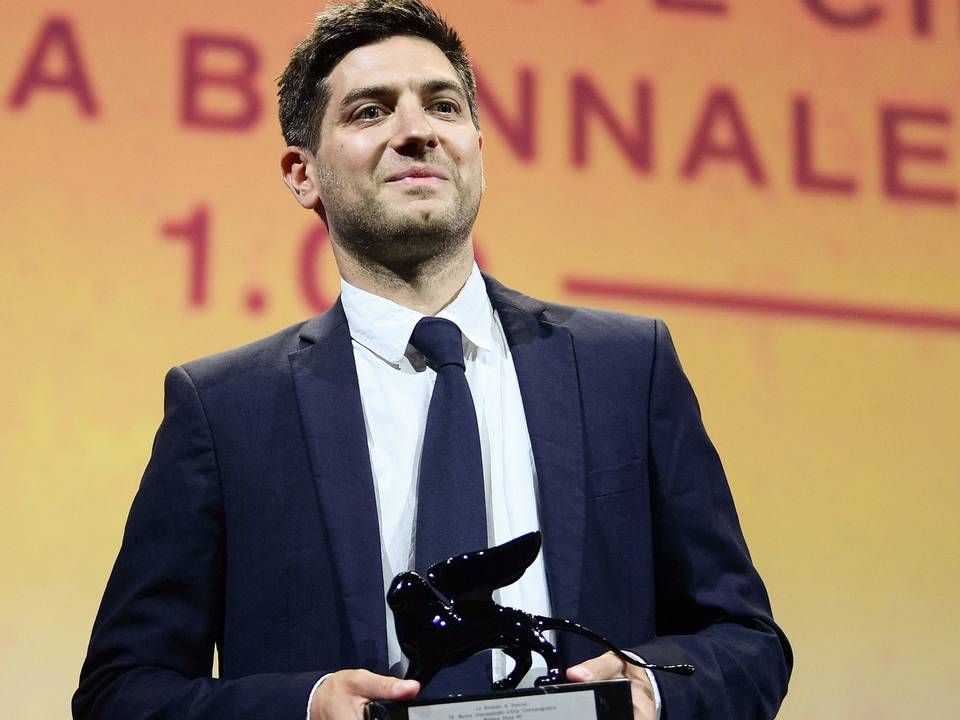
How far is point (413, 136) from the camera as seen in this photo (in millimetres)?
1537

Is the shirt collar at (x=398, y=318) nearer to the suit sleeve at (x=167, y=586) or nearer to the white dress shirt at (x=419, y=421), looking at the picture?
the white dress shirt at (x=419, y=421)

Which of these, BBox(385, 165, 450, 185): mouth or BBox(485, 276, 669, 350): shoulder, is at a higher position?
BBox(385, 165, 450, 185): mouth

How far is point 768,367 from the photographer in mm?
2260

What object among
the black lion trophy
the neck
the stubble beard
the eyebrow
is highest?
the eyebrow

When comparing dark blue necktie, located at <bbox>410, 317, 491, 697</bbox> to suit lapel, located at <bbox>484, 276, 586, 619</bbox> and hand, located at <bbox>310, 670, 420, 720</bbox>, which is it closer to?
suit lapel, located at <bbox>484, 276, 586, 619</bbox>

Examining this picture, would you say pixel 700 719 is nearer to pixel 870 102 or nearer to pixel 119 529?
pixel 119 529

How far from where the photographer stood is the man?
1.37 metres

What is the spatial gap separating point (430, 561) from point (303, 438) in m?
0.21

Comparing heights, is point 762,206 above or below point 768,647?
above

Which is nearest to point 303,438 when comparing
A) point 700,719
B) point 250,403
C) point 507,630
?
point 250,403

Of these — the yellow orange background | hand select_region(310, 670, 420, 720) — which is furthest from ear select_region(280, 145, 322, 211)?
hand select_region(310, 670, 420, 720)

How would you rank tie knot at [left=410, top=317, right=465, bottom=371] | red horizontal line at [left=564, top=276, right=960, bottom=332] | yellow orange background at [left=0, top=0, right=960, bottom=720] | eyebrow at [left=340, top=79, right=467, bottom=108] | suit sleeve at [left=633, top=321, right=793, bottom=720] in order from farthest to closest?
1. red horizontal line at [left=564, top=276, right=960, bottom=332]
2. yellow orange background at [left=0, top=0, right=960, bottom=720]
3. eyebrow at [left=340, top=79, right=467, bottom=108]
4. tie knot at [left=410, top=317, right=465, bottom=371]
5. suit sleeve at [left=633, top=321, right=793, bottom=720]

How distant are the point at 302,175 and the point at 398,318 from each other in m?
0.30

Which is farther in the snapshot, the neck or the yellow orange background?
the yellow orange background
